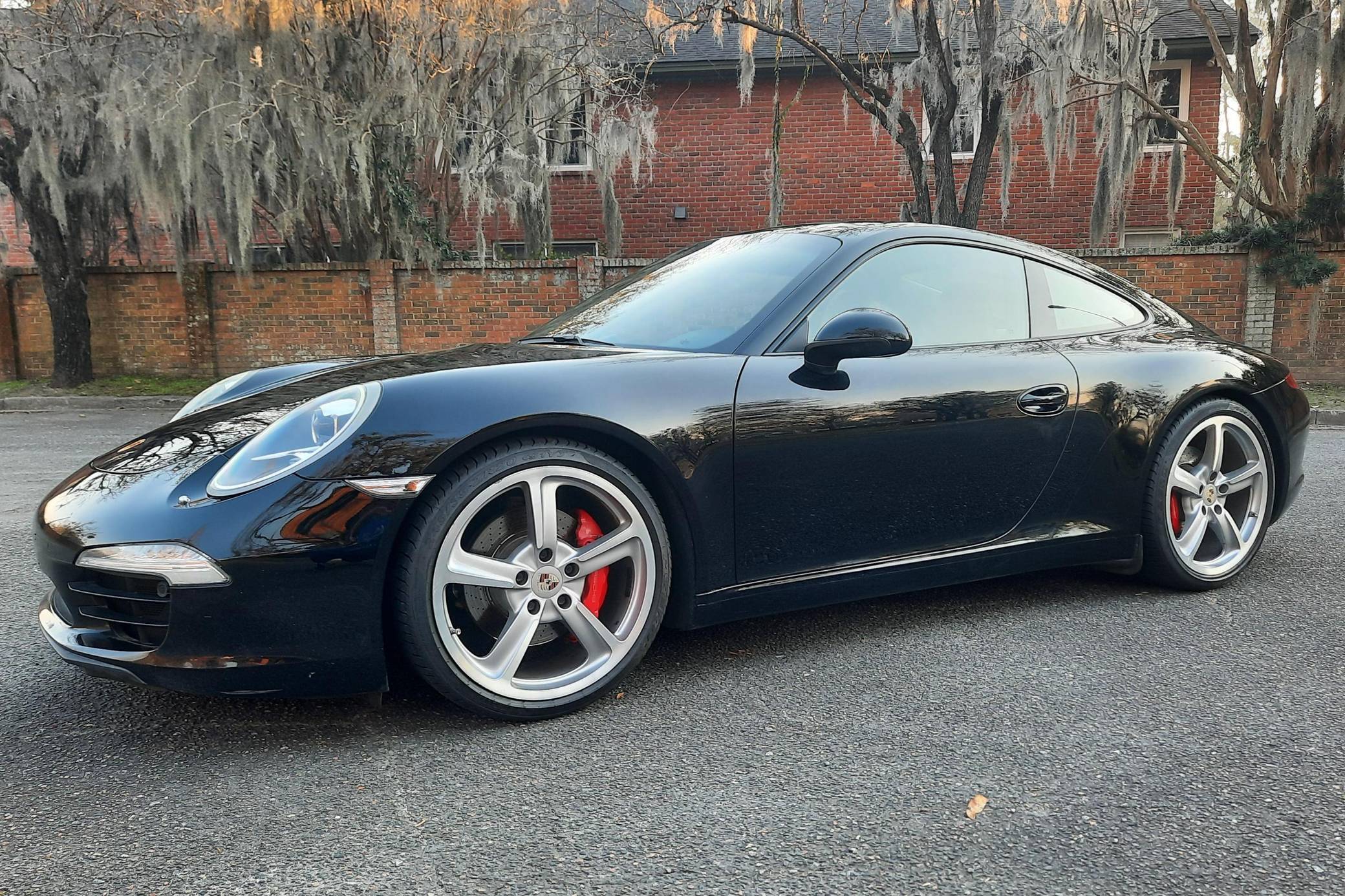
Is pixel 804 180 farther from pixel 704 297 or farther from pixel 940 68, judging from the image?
pixel 704 297

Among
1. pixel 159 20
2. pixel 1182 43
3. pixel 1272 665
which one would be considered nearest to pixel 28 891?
pixel 1272 665

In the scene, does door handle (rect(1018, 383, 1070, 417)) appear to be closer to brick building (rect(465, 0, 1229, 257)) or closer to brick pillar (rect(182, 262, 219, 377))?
A: brick pillar (rect(182, 262, 219, 377))

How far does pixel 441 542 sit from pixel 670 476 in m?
0.64

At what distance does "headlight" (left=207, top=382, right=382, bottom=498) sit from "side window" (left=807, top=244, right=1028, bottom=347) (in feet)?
4.48

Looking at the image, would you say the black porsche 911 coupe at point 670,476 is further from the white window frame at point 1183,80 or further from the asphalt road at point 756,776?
the white window frame at point 1183,80

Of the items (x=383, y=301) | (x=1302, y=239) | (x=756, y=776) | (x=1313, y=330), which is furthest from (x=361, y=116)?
(x=1313, y=330)

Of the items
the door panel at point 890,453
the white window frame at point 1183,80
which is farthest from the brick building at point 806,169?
the door panel at point 890,453

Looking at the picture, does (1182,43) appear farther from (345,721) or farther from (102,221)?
(345,721)

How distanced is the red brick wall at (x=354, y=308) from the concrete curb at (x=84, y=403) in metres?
1.55

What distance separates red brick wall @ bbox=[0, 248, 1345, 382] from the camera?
12.6m

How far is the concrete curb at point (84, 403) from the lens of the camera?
38.9 feet

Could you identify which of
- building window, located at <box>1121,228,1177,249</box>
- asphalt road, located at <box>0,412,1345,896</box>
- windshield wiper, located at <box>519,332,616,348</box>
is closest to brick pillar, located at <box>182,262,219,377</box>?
asphalt road, located at <box>0,412,1345,896</box>

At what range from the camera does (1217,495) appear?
3.74 m

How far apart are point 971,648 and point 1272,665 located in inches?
33.7
